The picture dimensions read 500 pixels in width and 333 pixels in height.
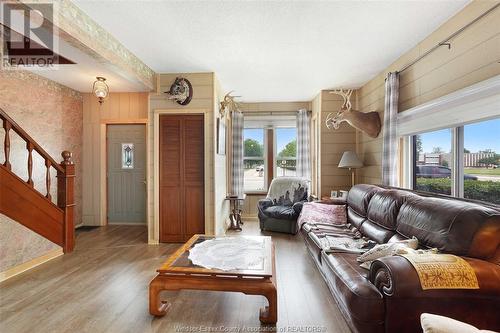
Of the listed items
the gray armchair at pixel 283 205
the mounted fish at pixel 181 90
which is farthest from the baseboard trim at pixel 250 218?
the mounted fish at pixel 181 90

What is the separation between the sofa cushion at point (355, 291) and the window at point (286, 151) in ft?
13.0

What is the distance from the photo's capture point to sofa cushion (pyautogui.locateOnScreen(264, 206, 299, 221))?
4652 millimetres

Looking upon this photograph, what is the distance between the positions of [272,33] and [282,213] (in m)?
2.98

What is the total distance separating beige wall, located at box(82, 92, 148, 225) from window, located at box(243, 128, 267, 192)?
2320 mm

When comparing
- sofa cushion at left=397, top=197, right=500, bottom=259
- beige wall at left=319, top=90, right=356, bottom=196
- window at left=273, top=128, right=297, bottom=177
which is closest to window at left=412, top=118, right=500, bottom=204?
sofa cushion at left=397, top=197, right=500, bottom=259

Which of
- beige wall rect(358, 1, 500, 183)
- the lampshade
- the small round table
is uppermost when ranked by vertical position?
beige wall rect(358, 1, 500, 183)

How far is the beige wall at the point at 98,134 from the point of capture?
203 inches

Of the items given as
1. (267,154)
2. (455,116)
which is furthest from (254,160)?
(455,116)

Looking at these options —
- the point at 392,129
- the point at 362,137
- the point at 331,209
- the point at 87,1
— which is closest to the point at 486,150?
the point at 392,129

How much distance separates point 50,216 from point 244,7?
11.2ft

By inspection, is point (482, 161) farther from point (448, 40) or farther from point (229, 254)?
point (229, 254)

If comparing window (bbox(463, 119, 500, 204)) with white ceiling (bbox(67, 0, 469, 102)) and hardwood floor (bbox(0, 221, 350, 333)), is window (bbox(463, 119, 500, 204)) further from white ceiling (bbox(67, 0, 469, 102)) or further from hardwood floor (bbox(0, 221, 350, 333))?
hardwood floor (bbox(0, 221, 350, 333))

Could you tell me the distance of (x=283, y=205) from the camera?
5.17 m

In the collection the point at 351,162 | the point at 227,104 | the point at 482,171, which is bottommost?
the point at 482,171
